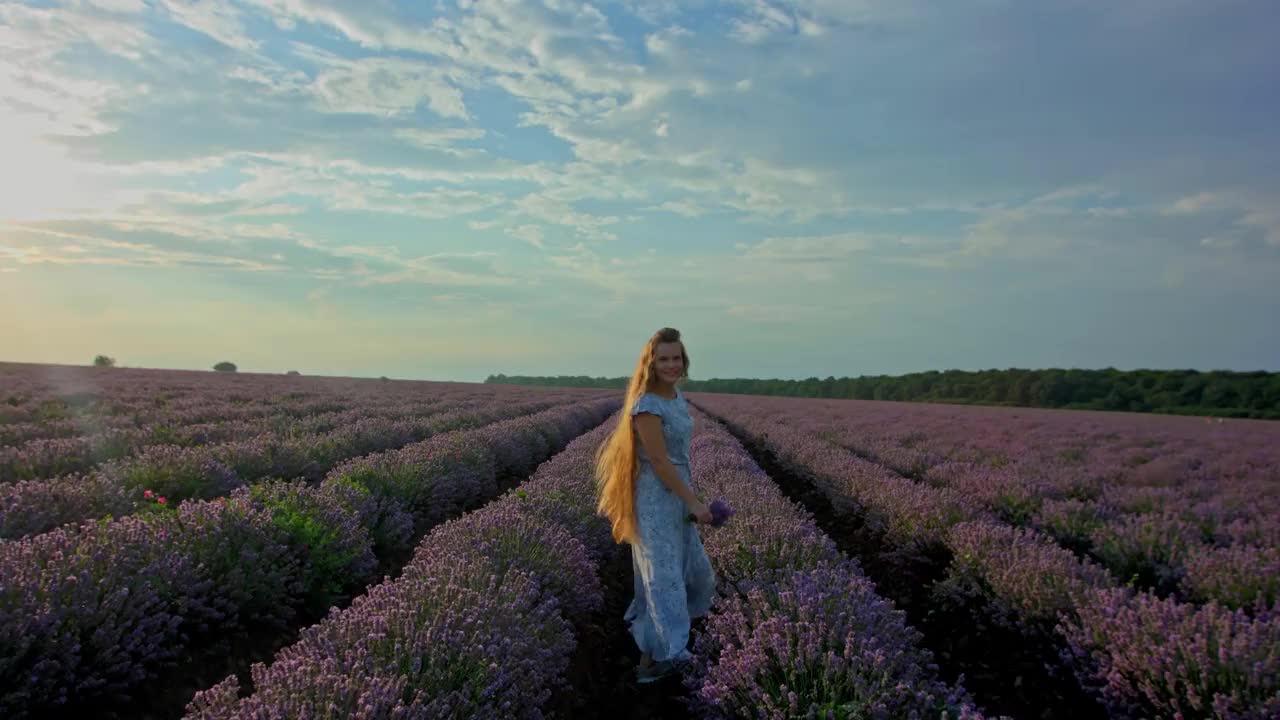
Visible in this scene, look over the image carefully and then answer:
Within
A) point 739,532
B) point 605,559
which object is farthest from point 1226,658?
point 605,559

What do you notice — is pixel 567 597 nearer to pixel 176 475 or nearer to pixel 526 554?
pixel 526 554

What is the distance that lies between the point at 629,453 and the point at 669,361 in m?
0.58

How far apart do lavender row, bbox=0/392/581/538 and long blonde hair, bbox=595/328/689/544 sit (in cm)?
413

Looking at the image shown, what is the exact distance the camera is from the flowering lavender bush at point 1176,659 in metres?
2.81

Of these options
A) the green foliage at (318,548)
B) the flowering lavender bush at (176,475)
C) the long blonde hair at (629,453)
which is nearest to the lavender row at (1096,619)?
the long blonde hair at (629,453)

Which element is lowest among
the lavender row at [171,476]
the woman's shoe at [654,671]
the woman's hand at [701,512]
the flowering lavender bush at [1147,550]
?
the woman's shoe at [654,671]

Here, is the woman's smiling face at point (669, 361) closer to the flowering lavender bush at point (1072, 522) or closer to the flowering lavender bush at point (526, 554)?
the flowering lavender bush at point (526, 554)

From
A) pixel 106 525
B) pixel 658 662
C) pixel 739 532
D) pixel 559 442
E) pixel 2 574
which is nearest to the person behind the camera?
pixel 2 574

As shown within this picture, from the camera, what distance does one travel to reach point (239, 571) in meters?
3.95

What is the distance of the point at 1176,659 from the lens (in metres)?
3.11

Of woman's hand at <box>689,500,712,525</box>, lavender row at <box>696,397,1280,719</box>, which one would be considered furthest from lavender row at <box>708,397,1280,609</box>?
woman's hand at <box>689,500,712,525</box>

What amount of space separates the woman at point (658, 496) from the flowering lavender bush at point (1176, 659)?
2066mm

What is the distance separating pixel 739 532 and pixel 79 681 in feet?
12.3

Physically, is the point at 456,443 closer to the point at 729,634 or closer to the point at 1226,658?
the point at 729,634
